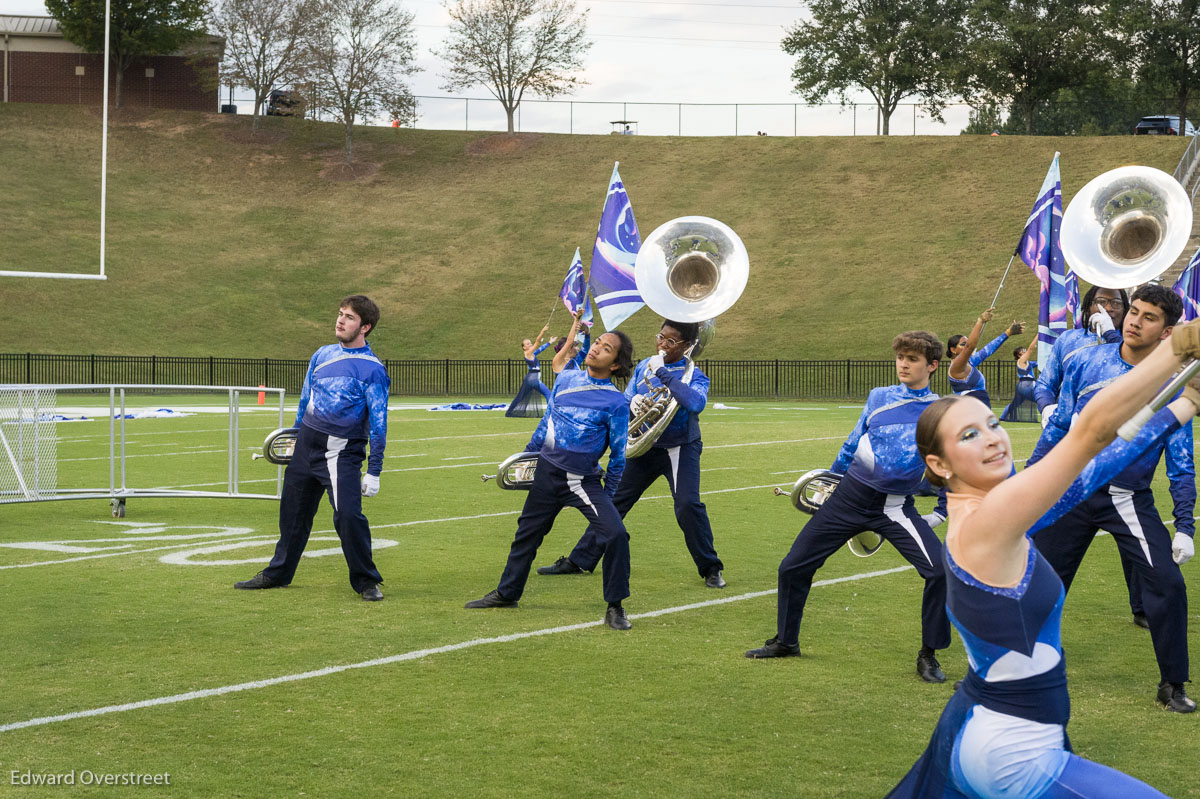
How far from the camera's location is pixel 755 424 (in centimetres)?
2327

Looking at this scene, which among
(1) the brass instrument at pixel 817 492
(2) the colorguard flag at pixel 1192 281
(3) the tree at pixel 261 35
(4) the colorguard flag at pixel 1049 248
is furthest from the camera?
(3) the tree at pixel 261 35

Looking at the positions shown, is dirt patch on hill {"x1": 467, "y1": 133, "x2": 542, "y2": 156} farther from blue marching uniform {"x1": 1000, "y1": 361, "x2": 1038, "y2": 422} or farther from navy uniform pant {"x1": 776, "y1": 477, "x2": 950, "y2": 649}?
navy uniform pant {"x1": 776, "y1": 477, "x2": 950, "y2": 649}

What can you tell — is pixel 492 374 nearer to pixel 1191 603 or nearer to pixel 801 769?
pixel 1191 603

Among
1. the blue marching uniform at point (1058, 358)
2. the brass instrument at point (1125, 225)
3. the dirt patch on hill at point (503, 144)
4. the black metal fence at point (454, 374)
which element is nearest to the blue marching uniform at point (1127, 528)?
the blue marching uniform at point (1058, 358)

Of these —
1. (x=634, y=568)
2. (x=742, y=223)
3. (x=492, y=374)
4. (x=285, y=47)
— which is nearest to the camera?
(x=634, y=568)

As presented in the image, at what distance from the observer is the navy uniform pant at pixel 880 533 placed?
589 centimetres

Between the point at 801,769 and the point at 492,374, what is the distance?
33418 millimetres

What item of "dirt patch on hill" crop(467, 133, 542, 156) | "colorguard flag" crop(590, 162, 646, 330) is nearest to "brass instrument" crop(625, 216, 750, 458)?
"colorguard flag" crop(590, 162, 646, 330)

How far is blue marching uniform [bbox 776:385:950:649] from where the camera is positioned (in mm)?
5852

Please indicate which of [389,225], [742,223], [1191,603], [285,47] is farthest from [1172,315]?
[285,47]

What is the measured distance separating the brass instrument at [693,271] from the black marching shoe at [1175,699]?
13.2 feet

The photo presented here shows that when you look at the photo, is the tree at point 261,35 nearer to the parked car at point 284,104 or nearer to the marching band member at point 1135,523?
the parked car at point 284,104

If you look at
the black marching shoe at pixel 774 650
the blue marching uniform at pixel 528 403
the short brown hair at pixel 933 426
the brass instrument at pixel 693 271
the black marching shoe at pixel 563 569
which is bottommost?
the black marching shoe at pixel 563 569

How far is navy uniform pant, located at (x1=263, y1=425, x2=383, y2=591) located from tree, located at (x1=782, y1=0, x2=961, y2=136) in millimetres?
54180
